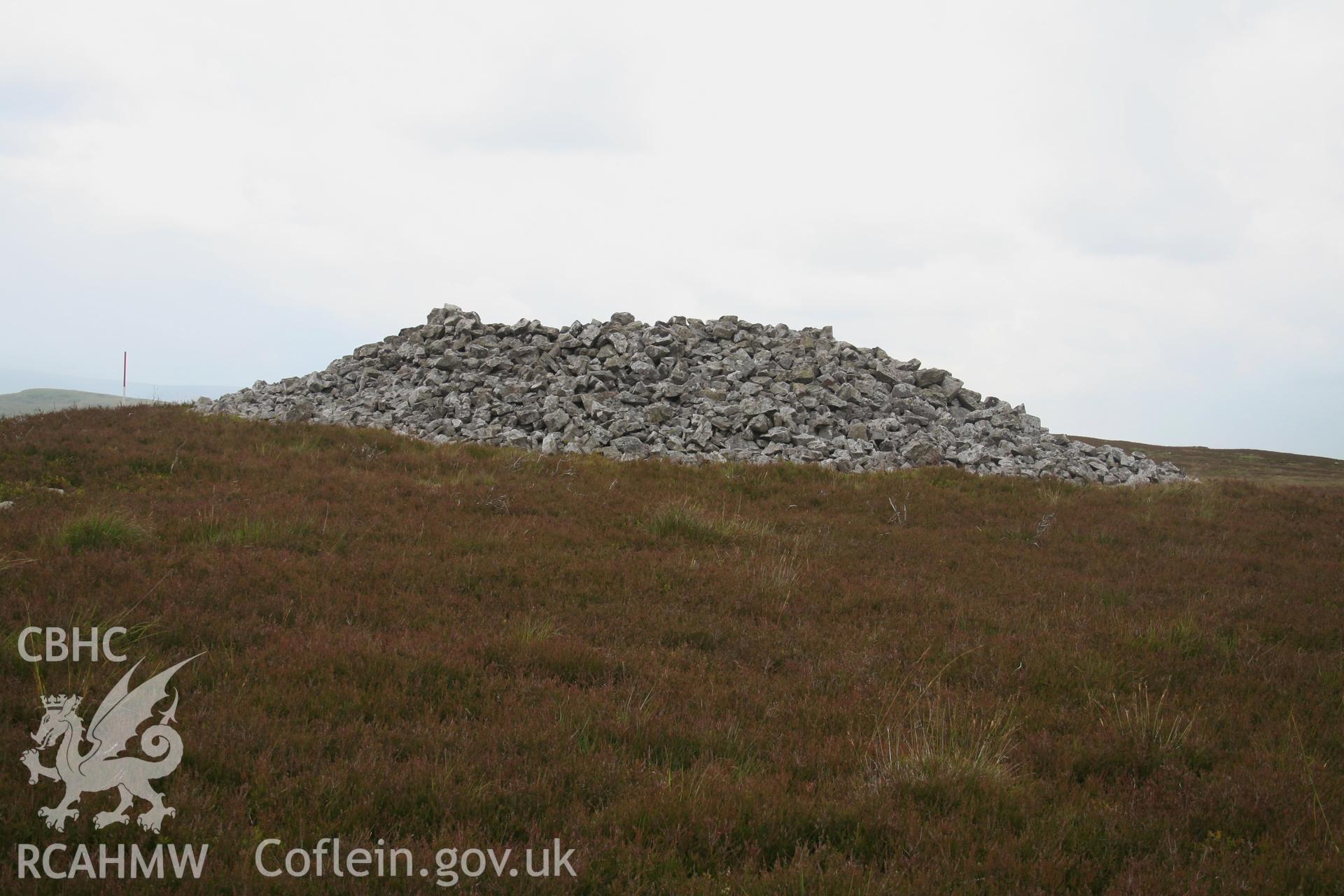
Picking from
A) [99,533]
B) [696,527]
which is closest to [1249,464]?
[696,527]

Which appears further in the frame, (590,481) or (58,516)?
(590,481)

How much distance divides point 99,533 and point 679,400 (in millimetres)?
18945

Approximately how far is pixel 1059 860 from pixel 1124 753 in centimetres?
195

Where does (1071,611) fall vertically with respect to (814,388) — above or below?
below

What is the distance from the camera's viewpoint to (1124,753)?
21.0 ft

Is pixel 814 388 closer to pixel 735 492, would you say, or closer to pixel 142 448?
pixel 735 492

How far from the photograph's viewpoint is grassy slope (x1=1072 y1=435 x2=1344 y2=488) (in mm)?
34969

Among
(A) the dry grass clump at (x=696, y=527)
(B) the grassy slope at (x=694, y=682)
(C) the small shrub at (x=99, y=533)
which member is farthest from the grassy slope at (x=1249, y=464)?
(C) the small shrub at (x=99, y=533)

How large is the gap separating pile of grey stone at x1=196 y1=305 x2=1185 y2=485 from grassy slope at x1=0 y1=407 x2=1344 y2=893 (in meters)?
9.25

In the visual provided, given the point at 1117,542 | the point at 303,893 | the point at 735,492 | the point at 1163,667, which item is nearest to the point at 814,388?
the point at 735,492

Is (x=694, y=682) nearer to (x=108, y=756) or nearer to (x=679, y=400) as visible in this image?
(x=108, y=756)

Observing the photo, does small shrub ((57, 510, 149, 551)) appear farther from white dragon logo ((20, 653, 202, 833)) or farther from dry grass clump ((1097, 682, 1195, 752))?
dry grass clump ((1097, 682, 1195, 752))

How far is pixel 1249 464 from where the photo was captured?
41.8m

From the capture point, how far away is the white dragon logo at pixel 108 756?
187 inches
